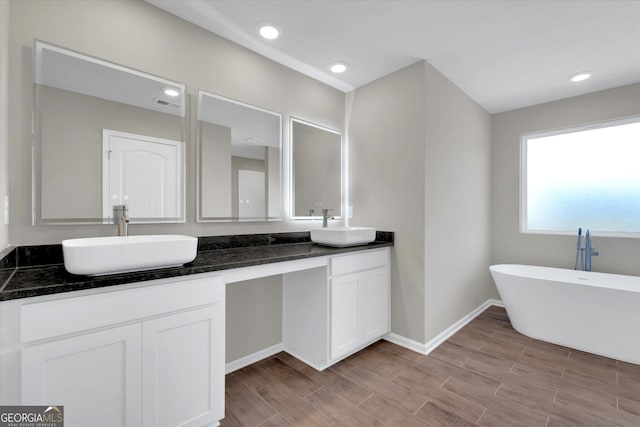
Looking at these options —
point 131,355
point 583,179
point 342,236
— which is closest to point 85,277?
point 131,355

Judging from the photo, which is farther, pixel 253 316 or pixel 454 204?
pixel 454 204

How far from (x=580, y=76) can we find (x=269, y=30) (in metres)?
2.93

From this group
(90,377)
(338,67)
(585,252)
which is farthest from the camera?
(585,252)

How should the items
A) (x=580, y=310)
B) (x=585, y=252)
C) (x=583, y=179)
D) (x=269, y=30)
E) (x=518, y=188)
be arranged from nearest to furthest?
1. (x=269, y=30)
2. (x=580, y=310)
3. (x=585, y=252)
4. (x=583, y=179)
5. (x=518, y=188)

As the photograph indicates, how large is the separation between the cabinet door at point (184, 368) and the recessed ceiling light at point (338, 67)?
2.20 m

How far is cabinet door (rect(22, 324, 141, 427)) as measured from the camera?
1.01 meters

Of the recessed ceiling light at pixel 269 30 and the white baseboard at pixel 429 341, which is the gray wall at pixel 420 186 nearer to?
the white baseboard at pixel 429 341

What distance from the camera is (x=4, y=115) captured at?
1.30 meters

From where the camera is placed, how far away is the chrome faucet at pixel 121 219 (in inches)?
62.9

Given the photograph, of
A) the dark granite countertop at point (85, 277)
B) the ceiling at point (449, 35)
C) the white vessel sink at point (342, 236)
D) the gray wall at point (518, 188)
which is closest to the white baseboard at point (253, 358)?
the dark granite countertop at point (85, 277)

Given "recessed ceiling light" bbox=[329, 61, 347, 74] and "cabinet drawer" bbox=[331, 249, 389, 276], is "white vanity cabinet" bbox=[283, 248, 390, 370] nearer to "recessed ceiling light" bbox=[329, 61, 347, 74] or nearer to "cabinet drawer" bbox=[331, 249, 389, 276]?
"cabinet drawer" bbox=[331, 249, 389, 276]

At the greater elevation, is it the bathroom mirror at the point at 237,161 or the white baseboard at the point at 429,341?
the bathroom mirror at the point at 237,161

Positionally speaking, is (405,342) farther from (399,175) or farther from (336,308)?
(399,175)

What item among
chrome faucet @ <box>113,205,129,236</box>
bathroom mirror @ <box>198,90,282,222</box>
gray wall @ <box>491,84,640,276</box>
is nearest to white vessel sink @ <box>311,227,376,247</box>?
bathroom mirror @ <box>198,90,282,222</box>
